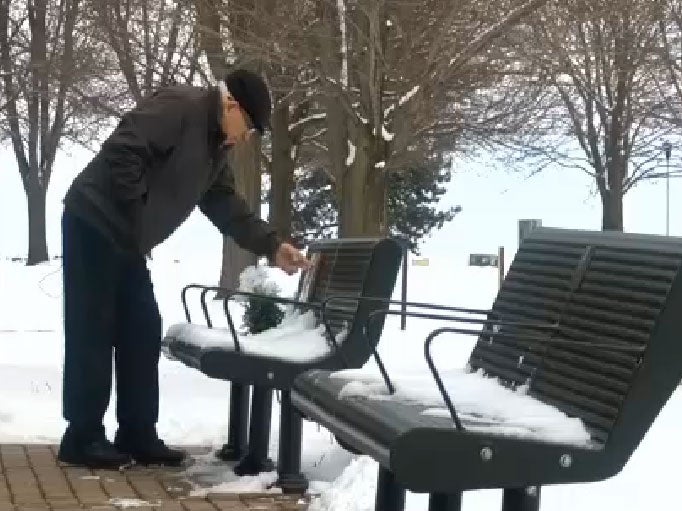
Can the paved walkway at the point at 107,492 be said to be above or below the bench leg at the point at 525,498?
below

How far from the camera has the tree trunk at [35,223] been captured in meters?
32.6

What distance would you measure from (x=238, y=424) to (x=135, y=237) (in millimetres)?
1055

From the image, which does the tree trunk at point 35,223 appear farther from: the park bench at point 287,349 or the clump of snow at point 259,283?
the park bench at point 287,349

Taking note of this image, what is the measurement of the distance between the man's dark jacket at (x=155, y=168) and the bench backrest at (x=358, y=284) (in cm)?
67

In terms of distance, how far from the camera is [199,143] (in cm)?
472

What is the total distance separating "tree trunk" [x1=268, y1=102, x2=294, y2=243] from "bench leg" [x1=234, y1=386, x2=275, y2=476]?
43.2 feet

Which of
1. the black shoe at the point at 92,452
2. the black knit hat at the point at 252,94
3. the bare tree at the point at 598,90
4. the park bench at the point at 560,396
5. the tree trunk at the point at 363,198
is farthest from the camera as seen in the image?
the bare tree at the point at 598,90

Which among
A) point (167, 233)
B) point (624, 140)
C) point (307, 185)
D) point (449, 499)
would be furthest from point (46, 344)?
point (307, 185)

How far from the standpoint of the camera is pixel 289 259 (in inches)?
188

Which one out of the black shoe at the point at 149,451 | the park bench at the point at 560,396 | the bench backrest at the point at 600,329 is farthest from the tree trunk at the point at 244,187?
the park bench at the point at 560,396

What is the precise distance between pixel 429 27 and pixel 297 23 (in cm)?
117

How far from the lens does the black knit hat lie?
4.61 m

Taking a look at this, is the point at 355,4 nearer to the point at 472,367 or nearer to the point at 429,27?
the point at 429,27

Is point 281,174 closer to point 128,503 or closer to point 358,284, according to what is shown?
point 358,284
